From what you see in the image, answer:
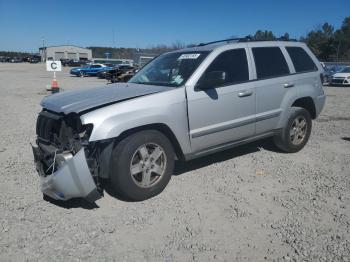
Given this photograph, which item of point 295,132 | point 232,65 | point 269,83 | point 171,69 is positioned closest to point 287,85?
point 269,83

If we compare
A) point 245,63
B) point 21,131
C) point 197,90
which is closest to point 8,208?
point 197,90

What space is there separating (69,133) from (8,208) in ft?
3.86

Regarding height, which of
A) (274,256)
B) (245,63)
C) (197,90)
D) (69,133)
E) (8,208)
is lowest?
(274,256)

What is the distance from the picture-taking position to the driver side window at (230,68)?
4.76m

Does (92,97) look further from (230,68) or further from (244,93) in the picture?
(244,93)

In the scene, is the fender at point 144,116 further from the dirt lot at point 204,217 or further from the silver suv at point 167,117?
the dirt lot at point 204,217

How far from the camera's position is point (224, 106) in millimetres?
4914

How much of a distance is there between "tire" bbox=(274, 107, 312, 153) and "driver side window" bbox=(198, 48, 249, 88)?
130 cm

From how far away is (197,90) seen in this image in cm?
464

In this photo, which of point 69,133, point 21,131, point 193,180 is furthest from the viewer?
point 21,131

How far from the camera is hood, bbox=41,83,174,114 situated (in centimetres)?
404

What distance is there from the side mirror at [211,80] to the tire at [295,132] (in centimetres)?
189

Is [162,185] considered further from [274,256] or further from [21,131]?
[21,131]

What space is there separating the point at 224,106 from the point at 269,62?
1.37 m
